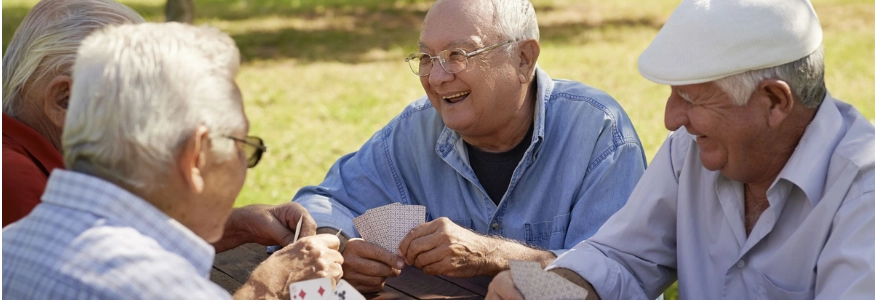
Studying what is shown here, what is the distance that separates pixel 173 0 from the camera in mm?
10602

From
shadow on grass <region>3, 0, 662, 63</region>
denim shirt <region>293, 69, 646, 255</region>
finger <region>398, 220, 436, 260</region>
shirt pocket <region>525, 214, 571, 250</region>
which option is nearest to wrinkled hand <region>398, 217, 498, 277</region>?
finger <region>398, 220, 436, 260</region>

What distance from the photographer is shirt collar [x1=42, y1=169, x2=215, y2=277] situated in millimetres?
1692

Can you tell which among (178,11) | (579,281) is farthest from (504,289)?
(178,11)

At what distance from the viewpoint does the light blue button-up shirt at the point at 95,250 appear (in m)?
1.62

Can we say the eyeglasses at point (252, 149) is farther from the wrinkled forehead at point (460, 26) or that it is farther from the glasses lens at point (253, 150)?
the wrinkled forehead at point (460, 26)

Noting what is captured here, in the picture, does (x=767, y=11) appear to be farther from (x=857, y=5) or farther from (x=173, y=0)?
(x=857, y=5)

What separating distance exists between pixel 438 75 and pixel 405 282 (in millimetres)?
752

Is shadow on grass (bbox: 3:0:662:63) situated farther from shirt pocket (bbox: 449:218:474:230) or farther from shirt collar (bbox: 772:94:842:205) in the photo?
shirt collar (bbox: 772:94:842:205)

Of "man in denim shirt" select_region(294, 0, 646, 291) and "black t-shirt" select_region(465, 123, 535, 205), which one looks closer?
"man in denim shirt" select_region(294, 0, 646, 291)

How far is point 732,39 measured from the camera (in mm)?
2162

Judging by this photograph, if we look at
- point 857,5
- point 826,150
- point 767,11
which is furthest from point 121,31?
point 857,5

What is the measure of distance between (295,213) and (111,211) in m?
1.30

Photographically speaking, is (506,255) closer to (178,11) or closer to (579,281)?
(579,281)

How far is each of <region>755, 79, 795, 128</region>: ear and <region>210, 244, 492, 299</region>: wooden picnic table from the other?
99 centimetres
